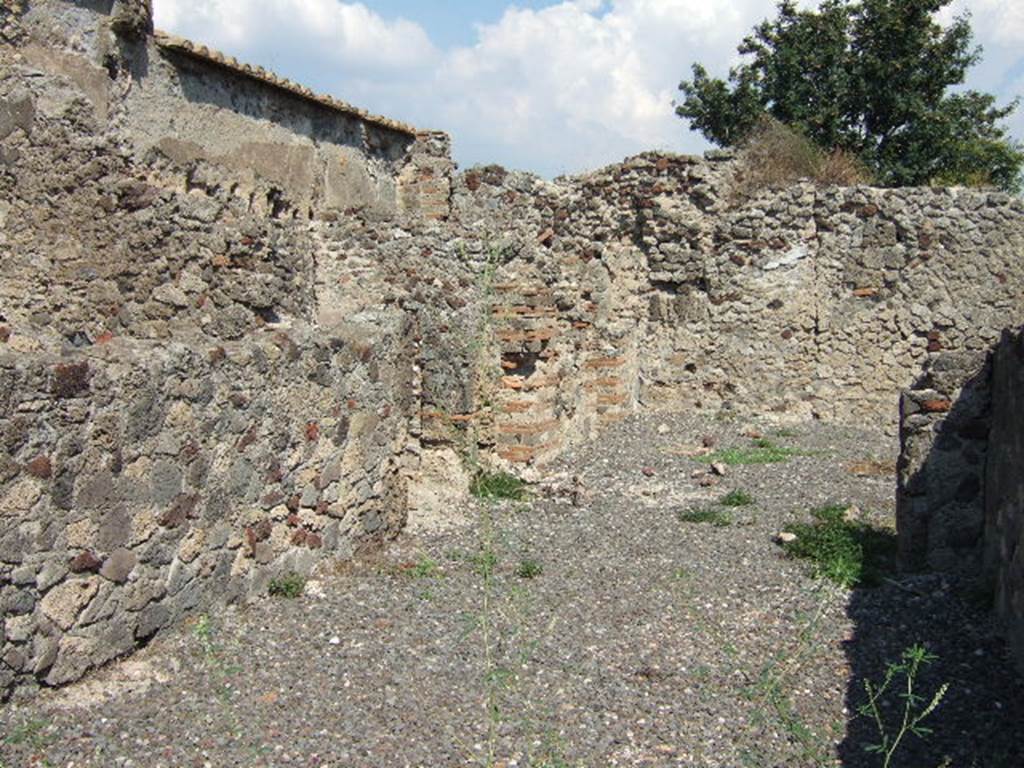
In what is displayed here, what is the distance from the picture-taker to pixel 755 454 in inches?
380

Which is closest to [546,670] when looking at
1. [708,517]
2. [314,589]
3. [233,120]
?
[314,589]

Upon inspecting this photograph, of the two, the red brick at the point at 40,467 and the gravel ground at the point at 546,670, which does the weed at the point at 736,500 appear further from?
Result: the red brick at the point at 40,467

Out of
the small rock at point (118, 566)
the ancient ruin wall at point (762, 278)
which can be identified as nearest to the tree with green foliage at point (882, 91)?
the ancient ruin wall at point (762, 278)

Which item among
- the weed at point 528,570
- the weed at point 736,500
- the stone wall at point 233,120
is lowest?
the weed at point 528,570

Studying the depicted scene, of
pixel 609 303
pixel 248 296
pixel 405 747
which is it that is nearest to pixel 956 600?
pixel 405 747

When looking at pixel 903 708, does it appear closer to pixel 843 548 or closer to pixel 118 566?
pixel 843 548

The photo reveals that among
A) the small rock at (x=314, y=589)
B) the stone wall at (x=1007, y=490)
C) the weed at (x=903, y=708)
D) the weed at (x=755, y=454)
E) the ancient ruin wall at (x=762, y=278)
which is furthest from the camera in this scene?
the ancient ruin wall at (x=762, y=278)

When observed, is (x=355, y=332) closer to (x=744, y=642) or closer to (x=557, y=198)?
(x=744, y=642)

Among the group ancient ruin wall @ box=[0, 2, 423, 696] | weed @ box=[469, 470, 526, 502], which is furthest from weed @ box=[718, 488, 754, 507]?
ancient ruin wall @ box=[0, 2, 423, 696]

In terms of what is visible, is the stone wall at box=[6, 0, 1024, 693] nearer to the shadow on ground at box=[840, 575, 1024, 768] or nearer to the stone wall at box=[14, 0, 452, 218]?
the stone wall at box=[14, 0, 452, 218]

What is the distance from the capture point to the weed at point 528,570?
5.95m

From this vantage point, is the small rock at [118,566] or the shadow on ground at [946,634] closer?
the shadow on ground at [946,634]

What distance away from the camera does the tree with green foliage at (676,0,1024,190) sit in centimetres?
2042

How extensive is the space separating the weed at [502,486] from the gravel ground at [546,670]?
96 centimetres
